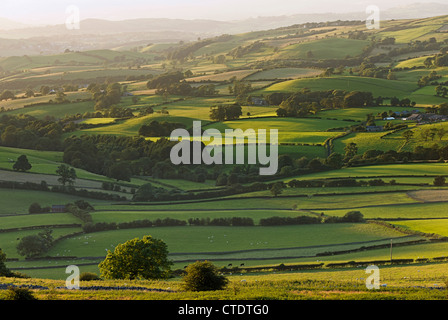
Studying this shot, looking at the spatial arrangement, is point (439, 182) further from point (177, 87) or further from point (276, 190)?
point (177, 87)

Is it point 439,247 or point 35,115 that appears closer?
point 439,247

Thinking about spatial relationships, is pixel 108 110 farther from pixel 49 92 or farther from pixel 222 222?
pixel 222 222

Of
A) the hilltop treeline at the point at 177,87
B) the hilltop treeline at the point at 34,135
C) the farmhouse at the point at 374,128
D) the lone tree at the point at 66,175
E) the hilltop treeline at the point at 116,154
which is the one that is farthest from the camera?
the hilltop treeline at the point at 177,87

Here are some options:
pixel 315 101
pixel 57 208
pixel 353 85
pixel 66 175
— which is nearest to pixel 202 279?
pixel 57 208

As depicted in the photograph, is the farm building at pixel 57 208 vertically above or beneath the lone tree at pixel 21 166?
beneath

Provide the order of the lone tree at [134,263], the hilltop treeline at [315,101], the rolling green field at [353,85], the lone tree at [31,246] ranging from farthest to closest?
1. the rolling green field at [353,85]
2. the hilltop treeline at [315,101]
3. the lone tree at [31,246]
4. the lone tree at [134,263]

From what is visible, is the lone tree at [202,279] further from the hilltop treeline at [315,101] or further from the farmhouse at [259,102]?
the farmhouse at [259,102]

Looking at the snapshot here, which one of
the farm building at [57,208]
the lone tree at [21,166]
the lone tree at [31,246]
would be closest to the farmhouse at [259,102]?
the lone tree at [21,166]

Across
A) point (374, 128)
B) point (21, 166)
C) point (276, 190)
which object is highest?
point (374, 128)

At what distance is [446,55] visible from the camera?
18050 centimetres

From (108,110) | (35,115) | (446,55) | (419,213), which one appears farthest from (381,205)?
(446,55)

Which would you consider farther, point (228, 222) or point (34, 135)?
point (34, 135)
